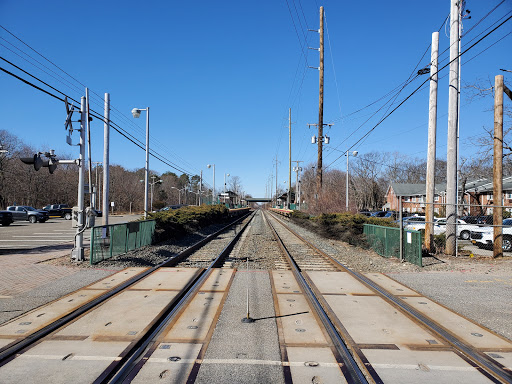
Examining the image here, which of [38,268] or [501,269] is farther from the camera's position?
[501,269]

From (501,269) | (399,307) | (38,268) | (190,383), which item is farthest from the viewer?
(501,269)

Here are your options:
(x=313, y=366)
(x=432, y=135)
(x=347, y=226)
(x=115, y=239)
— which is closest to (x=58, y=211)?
(x=115, y=239)

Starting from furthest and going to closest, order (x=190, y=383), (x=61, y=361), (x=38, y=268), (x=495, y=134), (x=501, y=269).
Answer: (x=495, y=134), (x=501, y=269), (x=38, y=268), (x=61, y=361), (x=190, y=383)

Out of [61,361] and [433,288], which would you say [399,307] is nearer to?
[433,288]

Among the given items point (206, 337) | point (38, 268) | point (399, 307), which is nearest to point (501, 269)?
point (399, 307)

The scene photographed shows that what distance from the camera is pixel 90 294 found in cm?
767

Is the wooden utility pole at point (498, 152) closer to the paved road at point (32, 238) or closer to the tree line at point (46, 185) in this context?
the paved road at point (32, 238)

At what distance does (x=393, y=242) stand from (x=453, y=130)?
4.68 m

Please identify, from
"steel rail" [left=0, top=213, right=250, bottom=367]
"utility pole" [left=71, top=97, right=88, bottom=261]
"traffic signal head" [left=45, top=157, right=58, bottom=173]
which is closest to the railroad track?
"steel rail" [left=0, top=213, right=250, bottom=367]

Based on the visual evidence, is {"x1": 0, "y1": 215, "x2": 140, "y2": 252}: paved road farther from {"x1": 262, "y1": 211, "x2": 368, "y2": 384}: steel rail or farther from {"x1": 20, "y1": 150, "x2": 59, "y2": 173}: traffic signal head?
{"x1": 262, "y1": 211, "x2": 368, "y2": 384}: steel rail

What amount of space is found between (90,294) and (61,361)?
339 centimetres

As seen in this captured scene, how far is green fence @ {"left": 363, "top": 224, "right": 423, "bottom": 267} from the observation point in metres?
12.3

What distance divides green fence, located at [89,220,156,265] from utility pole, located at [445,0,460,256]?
11.7 metres

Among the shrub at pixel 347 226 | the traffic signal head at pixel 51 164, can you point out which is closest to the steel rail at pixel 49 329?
the traffic signal head at pixel 51 164
